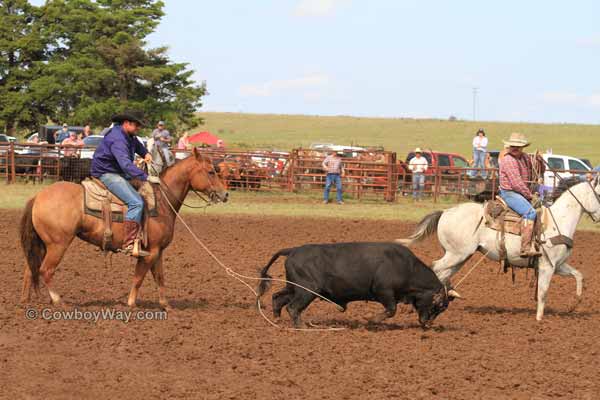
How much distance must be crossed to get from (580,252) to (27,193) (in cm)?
1356

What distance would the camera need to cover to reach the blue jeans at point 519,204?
10242 mm

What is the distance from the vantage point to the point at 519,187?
1025 centimetres

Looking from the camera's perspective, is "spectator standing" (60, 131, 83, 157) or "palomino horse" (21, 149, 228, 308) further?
"spectator standing" (60, 131, 83, 157)

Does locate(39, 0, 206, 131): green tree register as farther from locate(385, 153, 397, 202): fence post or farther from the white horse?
the white horse

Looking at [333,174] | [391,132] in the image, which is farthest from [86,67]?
[391,132]

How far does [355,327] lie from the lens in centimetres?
912

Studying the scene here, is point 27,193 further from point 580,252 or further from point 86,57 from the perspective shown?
point 86,57

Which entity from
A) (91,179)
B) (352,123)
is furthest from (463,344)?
(352,123)

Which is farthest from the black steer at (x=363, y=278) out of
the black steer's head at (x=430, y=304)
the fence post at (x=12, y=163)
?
the fence post at (x=12, y=163)

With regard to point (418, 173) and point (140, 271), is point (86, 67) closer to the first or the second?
point (418, 173)

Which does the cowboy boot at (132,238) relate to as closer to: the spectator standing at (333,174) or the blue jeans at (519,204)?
the blue jeans at (519,204)

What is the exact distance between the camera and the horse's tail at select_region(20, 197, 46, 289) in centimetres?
960

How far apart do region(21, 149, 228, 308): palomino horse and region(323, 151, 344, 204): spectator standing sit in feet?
46.5

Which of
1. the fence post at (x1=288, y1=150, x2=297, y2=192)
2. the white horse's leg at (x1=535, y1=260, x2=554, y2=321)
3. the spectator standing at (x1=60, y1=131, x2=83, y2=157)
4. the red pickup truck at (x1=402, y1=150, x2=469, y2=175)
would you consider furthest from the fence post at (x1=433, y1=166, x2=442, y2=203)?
the white horse's leg at (x1=535, y1=260, x2=554, y2=321)
